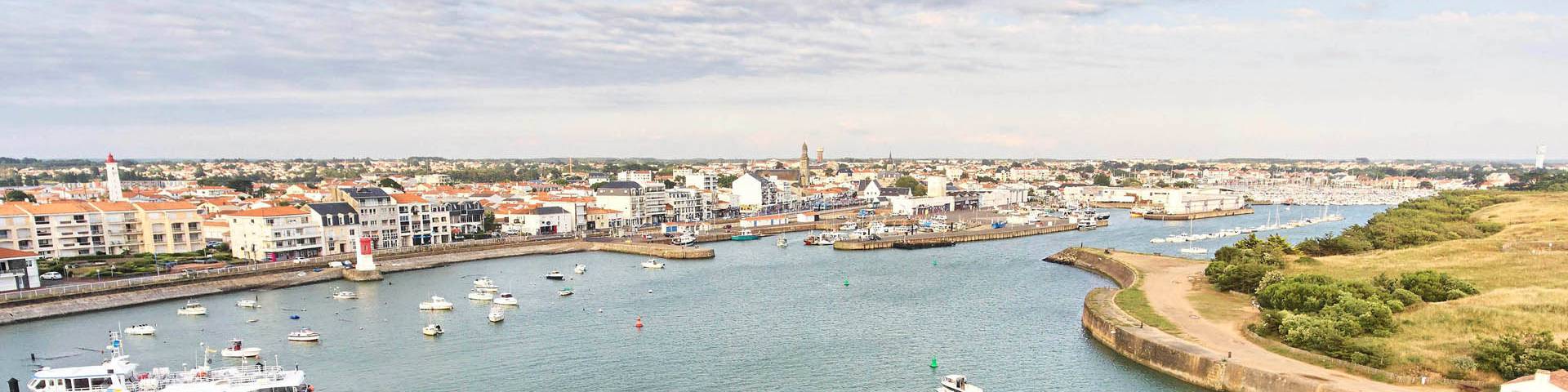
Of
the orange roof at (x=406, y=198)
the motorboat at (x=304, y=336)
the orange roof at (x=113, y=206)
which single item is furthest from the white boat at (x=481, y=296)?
the orange roof at (x=113, y=206)

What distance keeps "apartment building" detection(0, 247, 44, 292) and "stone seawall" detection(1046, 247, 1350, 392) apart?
39117 mm

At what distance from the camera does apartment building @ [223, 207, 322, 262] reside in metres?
40.9

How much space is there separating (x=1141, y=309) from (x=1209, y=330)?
11.5 ft

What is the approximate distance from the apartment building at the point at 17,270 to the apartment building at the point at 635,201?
3610cm

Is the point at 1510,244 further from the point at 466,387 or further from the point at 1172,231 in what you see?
the point at 466,387

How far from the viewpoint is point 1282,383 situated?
1858 cm

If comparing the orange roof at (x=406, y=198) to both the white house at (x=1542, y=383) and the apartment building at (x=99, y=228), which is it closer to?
the apartment building at (x=99, y=228)

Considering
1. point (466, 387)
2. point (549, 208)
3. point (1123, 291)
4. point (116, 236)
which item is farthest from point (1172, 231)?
point (116, 236)

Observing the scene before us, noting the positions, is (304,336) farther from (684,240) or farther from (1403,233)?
(1403,233)

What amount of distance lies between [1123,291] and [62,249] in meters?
48.2

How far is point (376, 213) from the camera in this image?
46.0 meters

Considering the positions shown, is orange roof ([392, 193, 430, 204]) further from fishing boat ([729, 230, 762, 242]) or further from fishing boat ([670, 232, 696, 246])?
fishing boat ([729, 230, 762, 242])

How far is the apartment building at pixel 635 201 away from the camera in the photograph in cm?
6400

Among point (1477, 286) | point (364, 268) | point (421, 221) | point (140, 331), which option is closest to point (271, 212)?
point (364, 268)
